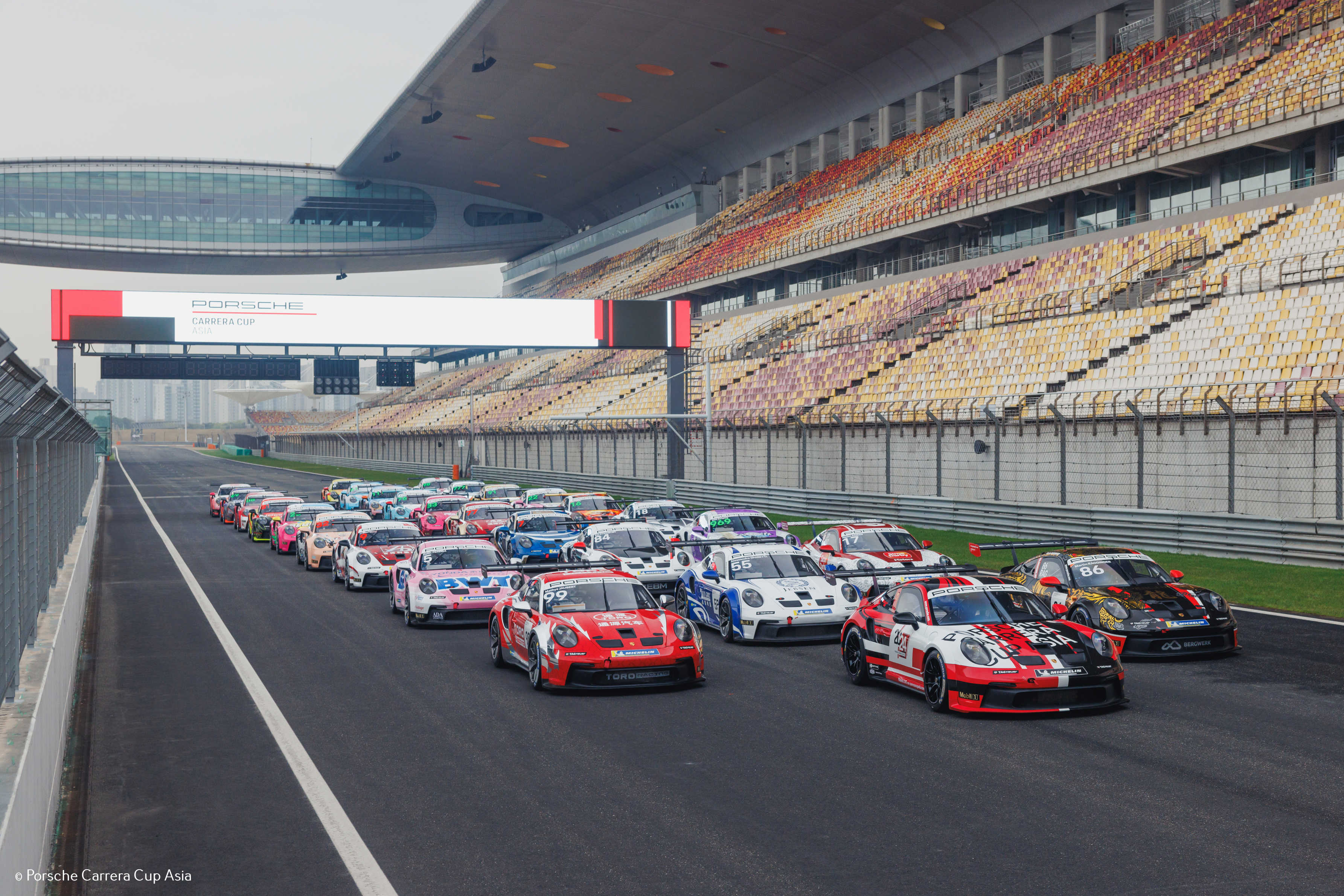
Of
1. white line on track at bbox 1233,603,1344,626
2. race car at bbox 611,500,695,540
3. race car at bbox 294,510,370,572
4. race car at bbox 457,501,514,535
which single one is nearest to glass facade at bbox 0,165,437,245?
race car at bbox 457,501,514,535

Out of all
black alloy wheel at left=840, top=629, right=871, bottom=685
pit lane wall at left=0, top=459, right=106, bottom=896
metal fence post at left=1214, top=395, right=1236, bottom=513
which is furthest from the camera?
metal fence post at left=1214, top=395, right=1236, bottom=513

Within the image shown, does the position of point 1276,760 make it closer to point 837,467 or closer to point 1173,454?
point 1173,454

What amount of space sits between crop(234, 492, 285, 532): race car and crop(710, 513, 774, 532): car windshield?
16.9m

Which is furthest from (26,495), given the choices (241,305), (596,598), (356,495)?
(356,495)

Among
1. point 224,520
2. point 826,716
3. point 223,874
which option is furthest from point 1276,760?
point 224,520

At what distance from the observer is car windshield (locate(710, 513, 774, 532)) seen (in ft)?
79.2

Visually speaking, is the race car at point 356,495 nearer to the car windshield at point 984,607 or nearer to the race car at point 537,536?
the race car at point 537,536

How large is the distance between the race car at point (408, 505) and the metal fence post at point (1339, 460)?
70.2 feet

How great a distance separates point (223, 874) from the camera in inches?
283

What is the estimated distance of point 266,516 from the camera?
33750mm

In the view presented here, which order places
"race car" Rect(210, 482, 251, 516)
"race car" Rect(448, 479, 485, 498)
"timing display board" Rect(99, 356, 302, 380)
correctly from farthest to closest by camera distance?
"race car" Rect(210, 482, 251, 516)
"timing display board" Rect(99, 356, 302, 380)
"race car" Rect(448, 479, 485, 498)

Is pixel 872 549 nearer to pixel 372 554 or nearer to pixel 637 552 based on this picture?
pixel 637 552

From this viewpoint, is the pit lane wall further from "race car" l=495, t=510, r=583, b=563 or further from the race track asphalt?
"race car" l=495, t=510, r=583, b=563

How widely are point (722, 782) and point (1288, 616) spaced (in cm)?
1141
